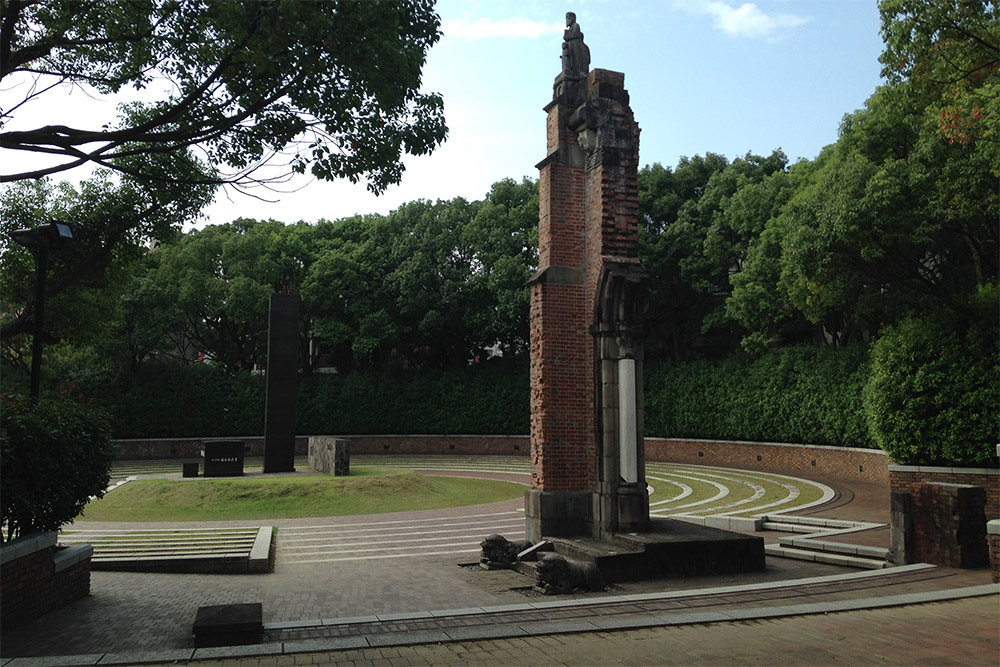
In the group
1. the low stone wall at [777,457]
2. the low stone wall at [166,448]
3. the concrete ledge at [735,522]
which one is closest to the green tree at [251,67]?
the concrete ledge at [735,522]

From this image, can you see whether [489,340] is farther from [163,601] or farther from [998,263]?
[163,601]

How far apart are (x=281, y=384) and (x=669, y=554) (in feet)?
61.2

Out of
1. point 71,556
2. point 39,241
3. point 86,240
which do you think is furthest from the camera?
point 86,240

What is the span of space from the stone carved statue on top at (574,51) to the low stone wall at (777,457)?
696 inches

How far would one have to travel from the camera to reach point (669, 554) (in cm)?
1051

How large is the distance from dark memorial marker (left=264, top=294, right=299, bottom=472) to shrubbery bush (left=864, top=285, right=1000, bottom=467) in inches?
739

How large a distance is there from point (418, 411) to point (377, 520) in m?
20.3

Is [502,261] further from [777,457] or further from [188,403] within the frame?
[188,403]

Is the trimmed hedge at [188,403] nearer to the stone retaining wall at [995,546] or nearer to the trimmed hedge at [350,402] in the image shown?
the trimmed hedge at [350,402]

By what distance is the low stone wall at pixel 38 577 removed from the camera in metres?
7.58

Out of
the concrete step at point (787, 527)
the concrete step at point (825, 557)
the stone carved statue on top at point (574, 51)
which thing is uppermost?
the stone carved statue on top at point (574, 51)

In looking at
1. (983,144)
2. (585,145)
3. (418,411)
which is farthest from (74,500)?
(418,411)

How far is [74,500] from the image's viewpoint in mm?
8797

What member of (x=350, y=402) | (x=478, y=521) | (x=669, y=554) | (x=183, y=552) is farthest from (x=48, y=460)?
(x=350, y=402)
